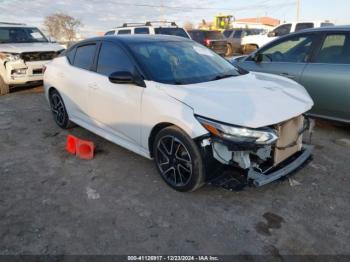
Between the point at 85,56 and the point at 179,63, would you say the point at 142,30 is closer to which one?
the point at 85,56

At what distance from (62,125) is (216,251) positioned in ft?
12.8

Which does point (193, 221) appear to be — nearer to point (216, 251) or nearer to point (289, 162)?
point (216, 251)

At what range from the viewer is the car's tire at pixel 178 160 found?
305 cm

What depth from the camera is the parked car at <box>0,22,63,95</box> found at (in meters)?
8.07

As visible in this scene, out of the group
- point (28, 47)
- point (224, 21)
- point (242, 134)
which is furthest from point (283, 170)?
point (224, 21)

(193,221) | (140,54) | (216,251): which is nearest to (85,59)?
(140,54)

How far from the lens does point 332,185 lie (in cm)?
354

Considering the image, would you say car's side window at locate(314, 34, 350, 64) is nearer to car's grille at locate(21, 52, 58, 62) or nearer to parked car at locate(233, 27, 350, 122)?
parked car at locate(233, 27, 350, 122)

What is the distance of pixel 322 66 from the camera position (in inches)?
188

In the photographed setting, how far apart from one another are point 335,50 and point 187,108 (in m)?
3.09

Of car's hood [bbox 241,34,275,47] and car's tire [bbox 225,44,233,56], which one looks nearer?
car's hood [bbox 241,34,275,47]

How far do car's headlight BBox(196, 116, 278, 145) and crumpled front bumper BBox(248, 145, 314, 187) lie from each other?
0.34 m

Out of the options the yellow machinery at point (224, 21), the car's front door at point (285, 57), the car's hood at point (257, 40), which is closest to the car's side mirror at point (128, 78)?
the car's front door at point (285, 57)

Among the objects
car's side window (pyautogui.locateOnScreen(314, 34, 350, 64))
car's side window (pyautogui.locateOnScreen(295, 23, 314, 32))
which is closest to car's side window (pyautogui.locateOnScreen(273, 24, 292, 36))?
car's side window (pyautogui.locateOnScreen(295, 23, 314, 32))
